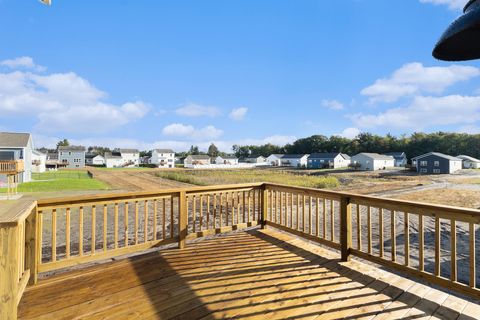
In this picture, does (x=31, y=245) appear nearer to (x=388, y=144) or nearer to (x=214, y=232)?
(x=214, y=232)

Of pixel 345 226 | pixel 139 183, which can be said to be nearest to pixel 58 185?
pixel 139 183

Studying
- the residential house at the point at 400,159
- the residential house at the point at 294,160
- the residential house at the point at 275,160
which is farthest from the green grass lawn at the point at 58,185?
the residential house at the point at 400,159

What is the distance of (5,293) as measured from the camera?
5.35 ft

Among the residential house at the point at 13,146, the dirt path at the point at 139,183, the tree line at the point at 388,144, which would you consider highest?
the tree line at the point at 388,144

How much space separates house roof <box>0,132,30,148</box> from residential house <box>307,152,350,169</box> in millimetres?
46070

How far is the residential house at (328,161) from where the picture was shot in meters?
50.8

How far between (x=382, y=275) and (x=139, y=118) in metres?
28.7

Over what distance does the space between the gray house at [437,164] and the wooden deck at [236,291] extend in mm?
38517

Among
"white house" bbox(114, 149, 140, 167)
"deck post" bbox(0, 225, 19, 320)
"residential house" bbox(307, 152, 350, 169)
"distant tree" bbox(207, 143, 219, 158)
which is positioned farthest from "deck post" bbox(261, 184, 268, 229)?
"distant tree" bbox(207, 143, 219, 158)

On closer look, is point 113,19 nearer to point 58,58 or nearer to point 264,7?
point 58,58

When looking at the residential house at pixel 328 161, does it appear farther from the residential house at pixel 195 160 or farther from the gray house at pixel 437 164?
the residential house at pixel 195 160

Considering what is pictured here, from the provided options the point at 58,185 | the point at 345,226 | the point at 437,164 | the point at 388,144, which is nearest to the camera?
the point at 345,226

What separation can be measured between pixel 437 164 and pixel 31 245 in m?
41.8

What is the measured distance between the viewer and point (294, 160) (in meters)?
65.8
